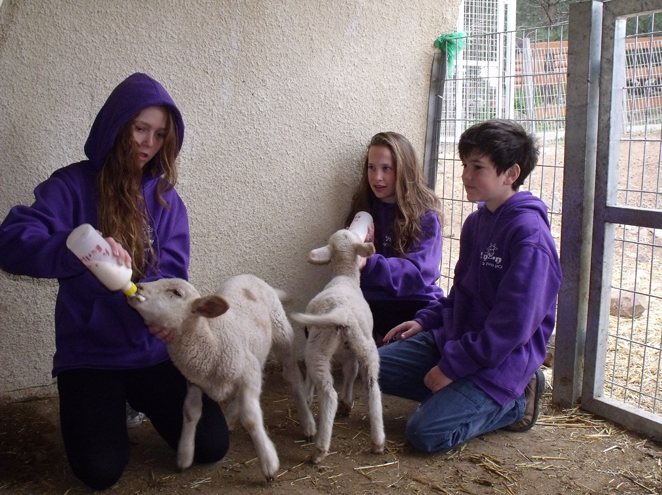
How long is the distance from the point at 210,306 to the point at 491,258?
1454 mm

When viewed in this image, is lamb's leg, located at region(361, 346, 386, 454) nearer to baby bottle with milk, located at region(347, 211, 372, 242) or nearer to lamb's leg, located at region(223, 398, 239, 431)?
lamb's leg, located at region(223, 398, 239, 431)

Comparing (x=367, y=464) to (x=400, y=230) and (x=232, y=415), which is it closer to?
(x=232, y=415)

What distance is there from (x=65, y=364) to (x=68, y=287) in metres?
0.34

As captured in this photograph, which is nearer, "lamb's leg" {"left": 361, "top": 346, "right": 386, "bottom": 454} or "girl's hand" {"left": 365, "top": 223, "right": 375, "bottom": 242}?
"lamb's leg" {"left": 361, "top": 346, "right": 386, "bottom": 454}

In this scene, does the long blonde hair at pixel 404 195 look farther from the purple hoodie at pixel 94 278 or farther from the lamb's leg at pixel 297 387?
the purple hoodie at pixel 94 278

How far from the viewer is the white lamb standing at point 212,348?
9.29 feet

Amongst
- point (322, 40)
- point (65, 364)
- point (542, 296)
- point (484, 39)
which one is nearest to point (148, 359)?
point (65, 364)

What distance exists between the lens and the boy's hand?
3455 mm

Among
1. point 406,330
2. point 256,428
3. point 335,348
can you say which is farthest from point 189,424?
point 406,330

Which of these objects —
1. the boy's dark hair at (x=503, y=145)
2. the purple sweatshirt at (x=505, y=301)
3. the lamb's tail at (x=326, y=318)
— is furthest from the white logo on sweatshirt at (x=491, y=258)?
the lamb's tail at (x=326, y=318)

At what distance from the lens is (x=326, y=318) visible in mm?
3088

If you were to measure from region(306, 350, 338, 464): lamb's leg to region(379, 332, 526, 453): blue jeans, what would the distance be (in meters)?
0.43

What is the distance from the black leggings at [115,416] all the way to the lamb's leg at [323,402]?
43 centimetres

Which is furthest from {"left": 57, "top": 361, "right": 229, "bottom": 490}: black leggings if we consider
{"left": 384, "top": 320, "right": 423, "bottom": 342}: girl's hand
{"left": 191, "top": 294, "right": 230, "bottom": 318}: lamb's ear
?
{"left": 384, "top": 320, "right": 423, "bottom": 342}: girl's hand
